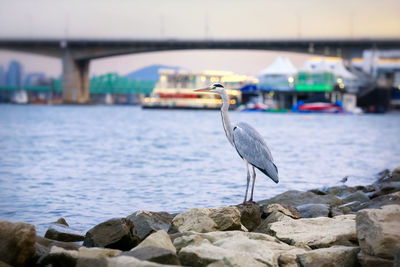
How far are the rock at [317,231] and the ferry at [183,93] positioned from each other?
284 ft

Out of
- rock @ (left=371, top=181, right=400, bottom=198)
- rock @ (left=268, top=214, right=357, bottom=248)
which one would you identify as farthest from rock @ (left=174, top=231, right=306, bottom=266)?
rock @ (left=371, top=181, right=400, bottom=198)

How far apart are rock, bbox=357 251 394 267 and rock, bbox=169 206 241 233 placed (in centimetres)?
175

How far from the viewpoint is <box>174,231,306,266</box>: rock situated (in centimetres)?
554

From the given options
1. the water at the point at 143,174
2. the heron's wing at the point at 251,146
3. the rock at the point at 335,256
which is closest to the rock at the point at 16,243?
the rock at the point at 335,256

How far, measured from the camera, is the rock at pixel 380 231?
572 cm

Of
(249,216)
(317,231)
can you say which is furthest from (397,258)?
(249,216)

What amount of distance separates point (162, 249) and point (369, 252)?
1.94 metres

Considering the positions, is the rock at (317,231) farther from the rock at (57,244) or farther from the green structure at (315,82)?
the green structure at (315,82)

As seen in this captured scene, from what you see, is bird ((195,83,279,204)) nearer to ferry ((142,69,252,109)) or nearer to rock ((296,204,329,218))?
rock ((296,204,329,218))

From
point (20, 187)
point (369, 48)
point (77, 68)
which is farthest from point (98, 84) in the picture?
point (20, 187)

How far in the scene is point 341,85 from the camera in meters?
91.2

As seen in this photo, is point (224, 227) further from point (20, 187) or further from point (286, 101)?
point (286, 101)

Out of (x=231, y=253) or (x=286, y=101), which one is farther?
(x=286, y=101)

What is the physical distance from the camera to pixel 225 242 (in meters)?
6.17
